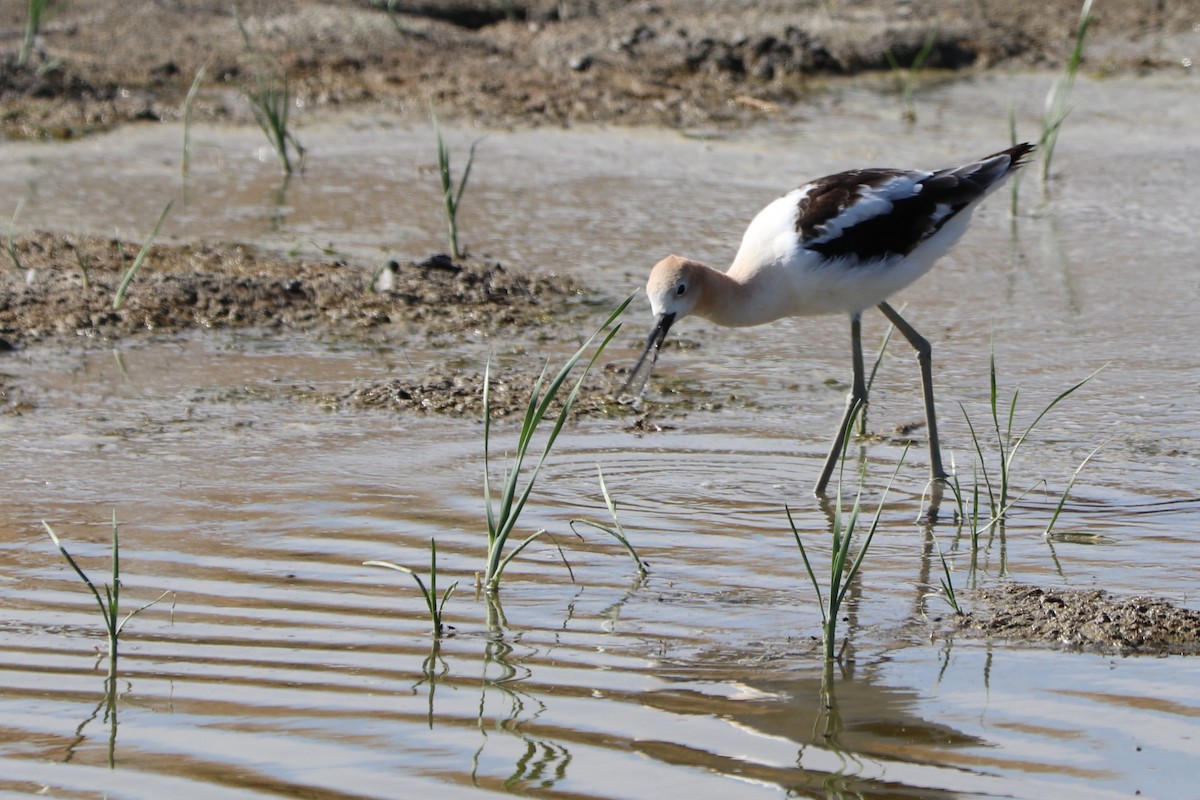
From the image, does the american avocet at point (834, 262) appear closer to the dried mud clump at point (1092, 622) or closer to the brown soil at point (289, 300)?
the brown soil at point (289, 300)

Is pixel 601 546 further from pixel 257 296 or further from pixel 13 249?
pixel 13 249

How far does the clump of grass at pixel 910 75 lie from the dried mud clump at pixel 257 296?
3811mm

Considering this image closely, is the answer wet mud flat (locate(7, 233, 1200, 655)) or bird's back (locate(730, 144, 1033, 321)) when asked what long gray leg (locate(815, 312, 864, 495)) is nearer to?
bird's back (locate(730, 144, 1033, 321))

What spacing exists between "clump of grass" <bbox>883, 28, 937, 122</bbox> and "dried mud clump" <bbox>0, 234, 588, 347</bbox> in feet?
12.5

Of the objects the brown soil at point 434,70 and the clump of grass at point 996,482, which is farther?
the brown soil at point 434,70

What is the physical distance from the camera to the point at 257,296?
6.95 meters

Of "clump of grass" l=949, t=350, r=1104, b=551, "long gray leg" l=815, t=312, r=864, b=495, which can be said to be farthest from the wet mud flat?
"clump of grass" l=949, t=350, r=1104, b=551

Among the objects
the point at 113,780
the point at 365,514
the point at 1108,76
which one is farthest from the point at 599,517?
the point at 1108,76

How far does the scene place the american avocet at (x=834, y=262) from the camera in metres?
5.42

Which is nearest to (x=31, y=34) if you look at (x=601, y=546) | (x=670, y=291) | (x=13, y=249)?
(x=13, y=249)

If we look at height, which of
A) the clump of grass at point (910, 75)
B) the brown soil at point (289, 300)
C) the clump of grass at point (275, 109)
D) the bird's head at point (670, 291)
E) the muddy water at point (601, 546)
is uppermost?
the clump of grass at point (910, 75)

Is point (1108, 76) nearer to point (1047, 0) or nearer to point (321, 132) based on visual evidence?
point (1047, 0)

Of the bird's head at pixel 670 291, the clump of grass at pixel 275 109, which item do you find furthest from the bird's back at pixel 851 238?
the clump of grass at pixel 275 109

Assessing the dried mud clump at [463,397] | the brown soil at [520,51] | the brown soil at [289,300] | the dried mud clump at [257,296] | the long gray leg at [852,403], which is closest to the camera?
the long gray leg at [852,403]
